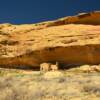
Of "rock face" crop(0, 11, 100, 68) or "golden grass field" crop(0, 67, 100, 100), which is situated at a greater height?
"rock face" crop(0, 11, 100, 68)

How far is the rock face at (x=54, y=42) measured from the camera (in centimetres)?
2203

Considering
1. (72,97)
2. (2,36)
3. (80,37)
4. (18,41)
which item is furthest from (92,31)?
(72,97)

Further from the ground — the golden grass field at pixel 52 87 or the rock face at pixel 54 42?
the rock face at pixel 54 42

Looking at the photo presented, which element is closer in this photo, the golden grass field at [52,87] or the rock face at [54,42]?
the golden grass field at [52,87]

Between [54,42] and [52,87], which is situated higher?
[54,42]

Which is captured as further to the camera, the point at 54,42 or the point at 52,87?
the point at 54,42

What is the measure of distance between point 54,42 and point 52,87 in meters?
7.97

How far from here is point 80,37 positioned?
22578mm

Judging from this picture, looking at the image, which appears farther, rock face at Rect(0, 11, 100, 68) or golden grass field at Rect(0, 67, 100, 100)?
rock face at Rect(0, 11, 100, 68)

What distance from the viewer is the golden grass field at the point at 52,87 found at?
14.5 m

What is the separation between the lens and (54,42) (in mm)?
23234

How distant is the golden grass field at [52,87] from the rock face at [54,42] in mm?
4923

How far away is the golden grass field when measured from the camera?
14490 millimetres

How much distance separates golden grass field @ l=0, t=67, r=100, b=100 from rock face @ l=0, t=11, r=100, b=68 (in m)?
4.92
